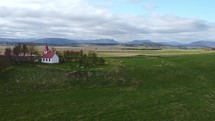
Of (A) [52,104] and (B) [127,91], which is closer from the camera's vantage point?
(A) [52,104]

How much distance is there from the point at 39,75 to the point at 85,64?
53.9ft

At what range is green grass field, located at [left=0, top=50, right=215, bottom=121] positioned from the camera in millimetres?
49812

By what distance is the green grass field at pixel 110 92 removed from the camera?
163ft

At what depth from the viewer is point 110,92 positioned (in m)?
63.5

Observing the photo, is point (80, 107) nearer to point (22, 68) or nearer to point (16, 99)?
point (16, 99)

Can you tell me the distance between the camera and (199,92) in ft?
208

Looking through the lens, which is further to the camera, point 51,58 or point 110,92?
point 51,58

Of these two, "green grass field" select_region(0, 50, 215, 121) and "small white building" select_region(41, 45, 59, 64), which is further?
"small white building" select_region(41, 45, 59, 64)

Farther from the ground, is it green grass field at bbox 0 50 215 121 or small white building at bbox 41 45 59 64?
small white building at bbox 41 45 59 64

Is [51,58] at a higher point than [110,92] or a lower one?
higher

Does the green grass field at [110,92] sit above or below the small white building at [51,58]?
below

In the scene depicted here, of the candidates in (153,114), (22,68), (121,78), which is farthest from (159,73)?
(22,68)

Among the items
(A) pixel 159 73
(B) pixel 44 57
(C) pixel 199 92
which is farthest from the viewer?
(B) pixel 44 57

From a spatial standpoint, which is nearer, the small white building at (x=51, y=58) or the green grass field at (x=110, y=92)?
the green grass field at (x=110, y=92)
